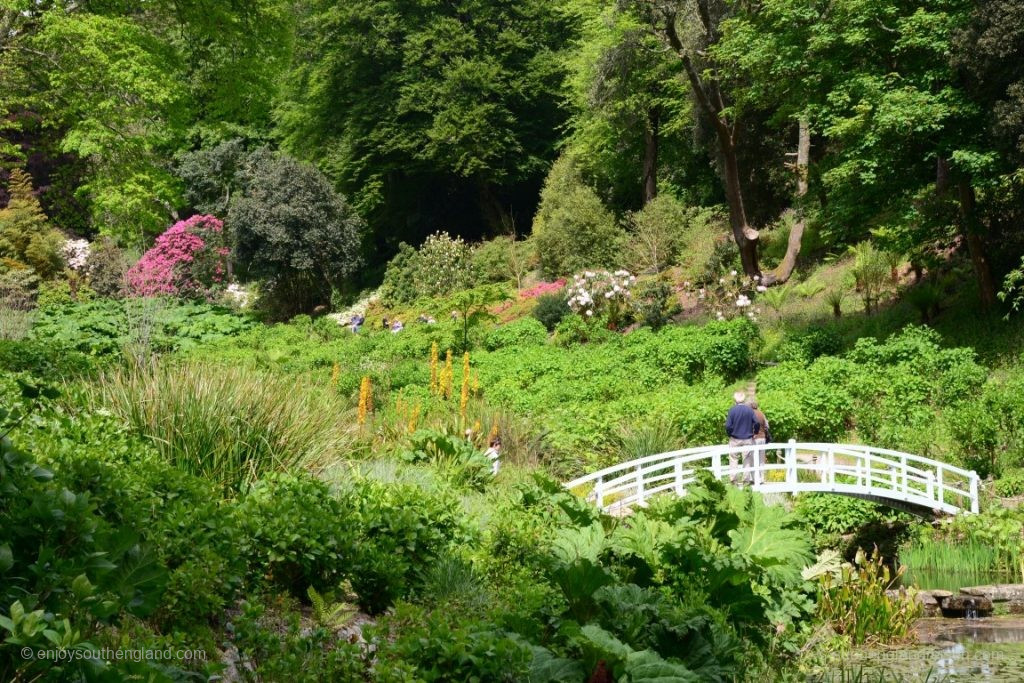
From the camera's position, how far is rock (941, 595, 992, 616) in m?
12.0

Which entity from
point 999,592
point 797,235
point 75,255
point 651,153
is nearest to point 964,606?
point 999,592

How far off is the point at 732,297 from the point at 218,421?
59.7 feet

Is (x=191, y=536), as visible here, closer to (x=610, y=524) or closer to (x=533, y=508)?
(x=533, y=508)

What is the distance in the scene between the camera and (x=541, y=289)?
3397cm

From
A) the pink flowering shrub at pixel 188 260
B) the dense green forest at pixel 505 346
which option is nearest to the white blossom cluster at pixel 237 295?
the pink flowering shrub at pixel 188 260

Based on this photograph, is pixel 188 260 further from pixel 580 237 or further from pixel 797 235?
pixel 797 235

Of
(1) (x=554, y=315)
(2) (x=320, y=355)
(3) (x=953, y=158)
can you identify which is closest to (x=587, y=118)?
(1) (x=554, y=315)

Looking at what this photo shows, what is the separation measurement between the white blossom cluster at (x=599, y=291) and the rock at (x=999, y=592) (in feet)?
48.7

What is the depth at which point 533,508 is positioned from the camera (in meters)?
9.59

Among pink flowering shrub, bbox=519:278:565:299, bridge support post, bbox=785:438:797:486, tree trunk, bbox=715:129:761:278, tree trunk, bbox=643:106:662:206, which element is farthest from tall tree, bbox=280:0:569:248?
bridge support post, bbox=785:438:797:486

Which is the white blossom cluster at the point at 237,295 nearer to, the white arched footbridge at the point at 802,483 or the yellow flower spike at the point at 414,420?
the yellow flower spike at the point at 414,420

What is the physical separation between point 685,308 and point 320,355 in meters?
9.13

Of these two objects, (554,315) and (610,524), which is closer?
(610,524)

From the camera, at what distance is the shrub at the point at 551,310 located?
1114 inches
